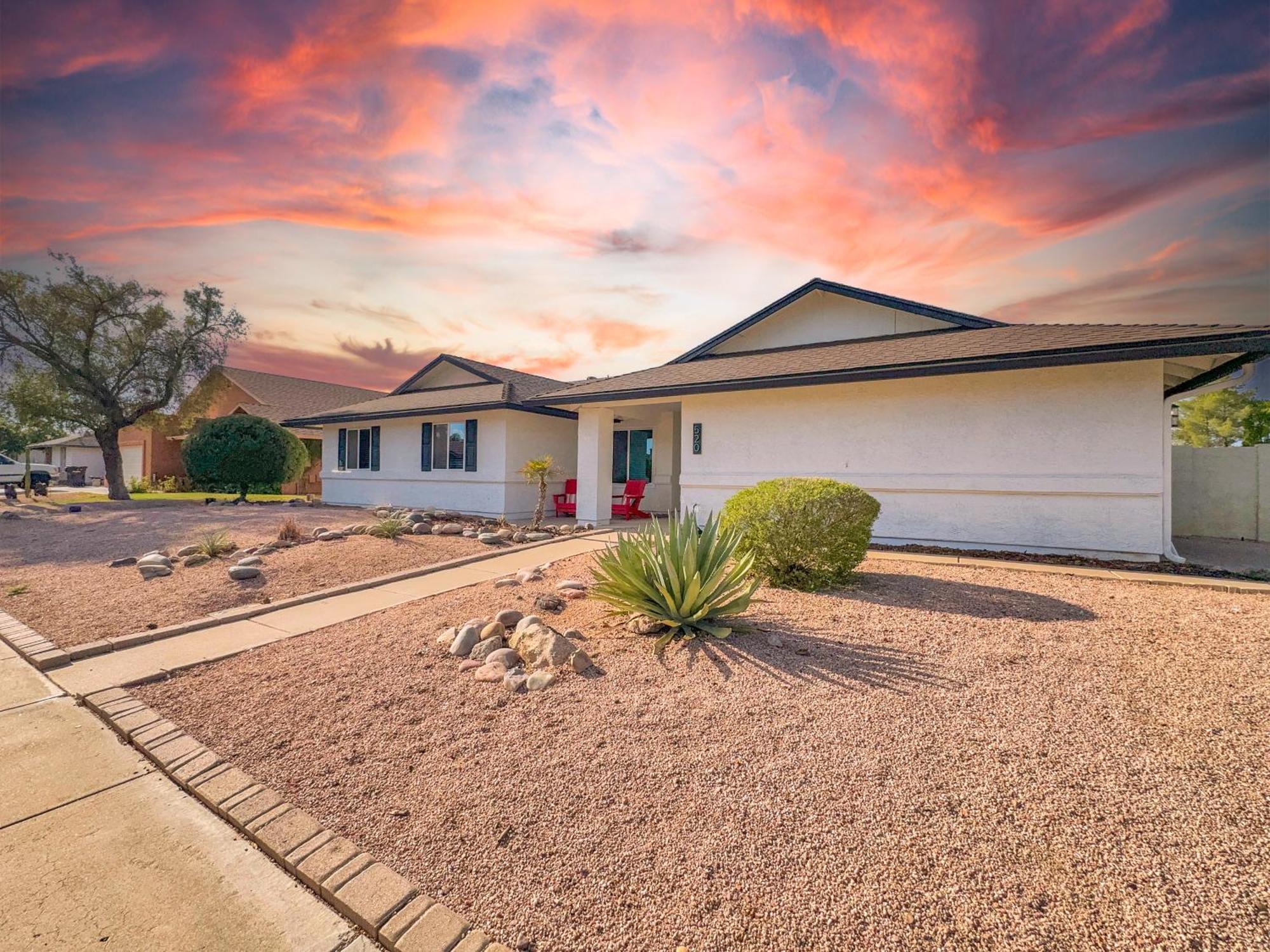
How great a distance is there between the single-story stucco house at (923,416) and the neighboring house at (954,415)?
0.09 ft

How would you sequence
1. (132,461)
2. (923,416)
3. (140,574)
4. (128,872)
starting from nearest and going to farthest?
(128,872)
(140,574)
(923,416)
(132,461)

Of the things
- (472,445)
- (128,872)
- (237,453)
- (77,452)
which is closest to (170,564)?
(128,872)

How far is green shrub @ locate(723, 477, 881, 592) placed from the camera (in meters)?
5.91

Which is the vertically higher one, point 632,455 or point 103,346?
point 103,346

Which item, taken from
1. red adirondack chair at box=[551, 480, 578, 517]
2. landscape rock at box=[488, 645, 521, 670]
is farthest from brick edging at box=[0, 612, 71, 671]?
red adirondack chair at box=[551, 480, 578, 517]

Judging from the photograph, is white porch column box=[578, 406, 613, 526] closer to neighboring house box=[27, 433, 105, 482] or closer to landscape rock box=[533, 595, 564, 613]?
landscape rock box=[533, 595, 564, 613]

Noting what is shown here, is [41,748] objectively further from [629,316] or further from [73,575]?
[629,316]

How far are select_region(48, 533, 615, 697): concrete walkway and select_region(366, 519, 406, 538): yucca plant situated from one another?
7.89 feet

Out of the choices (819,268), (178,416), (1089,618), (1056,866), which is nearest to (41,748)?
(1056,866)

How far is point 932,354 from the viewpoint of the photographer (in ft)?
29.5

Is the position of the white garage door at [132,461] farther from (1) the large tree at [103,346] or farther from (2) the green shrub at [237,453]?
(2) the green shrub at [237,453]

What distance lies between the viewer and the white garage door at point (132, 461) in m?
31.5

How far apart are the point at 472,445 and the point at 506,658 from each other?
11.7m

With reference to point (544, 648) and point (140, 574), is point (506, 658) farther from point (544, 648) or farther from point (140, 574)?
point (140, 574)
